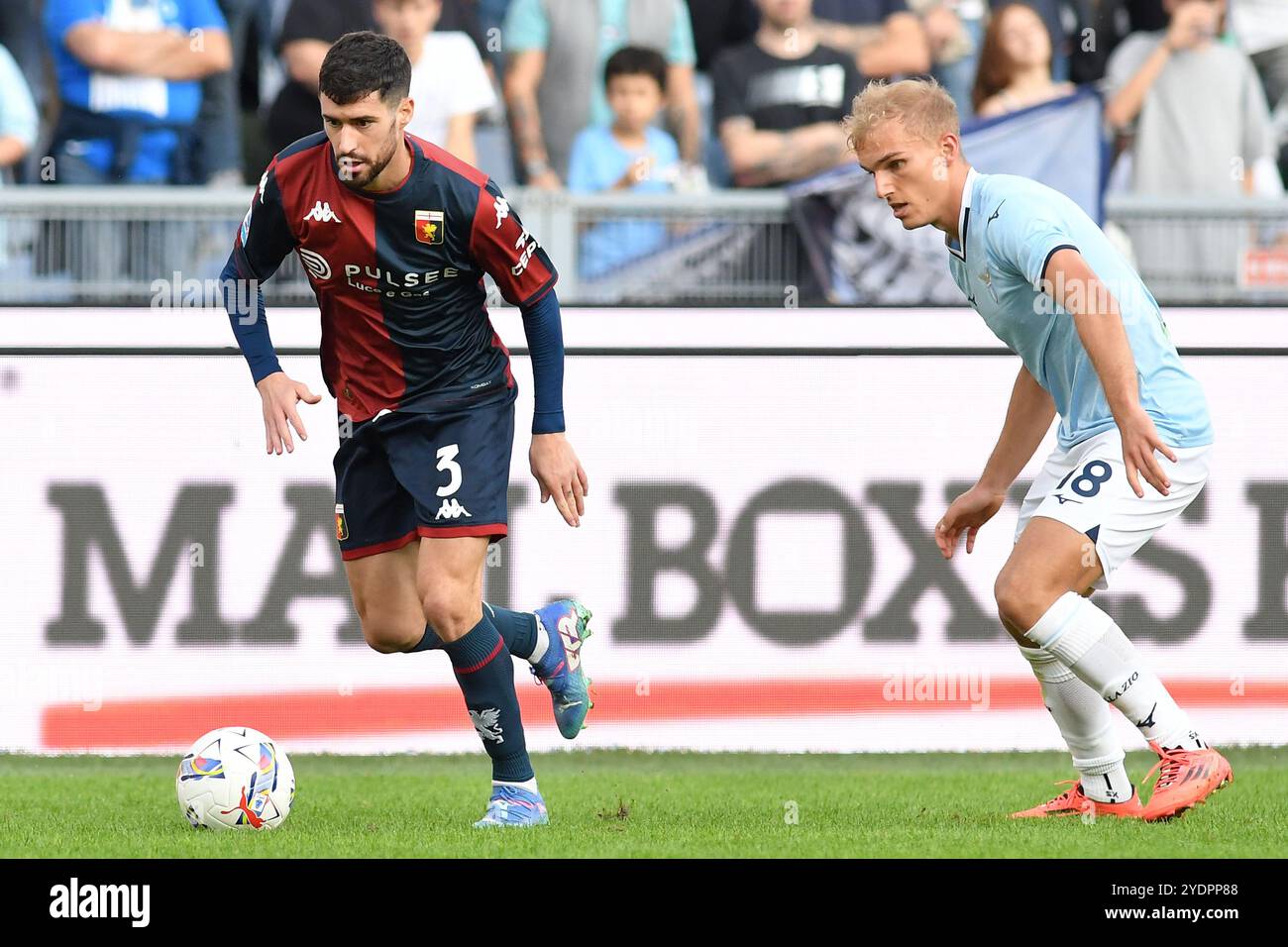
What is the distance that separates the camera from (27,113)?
9.13m

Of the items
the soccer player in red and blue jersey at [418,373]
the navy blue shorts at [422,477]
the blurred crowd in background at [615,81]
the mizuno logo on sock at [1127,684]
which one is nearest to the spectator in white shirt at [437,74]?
the blurred crowd in background at [615,81]

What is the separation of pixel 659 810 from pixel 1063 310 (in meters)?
2.10

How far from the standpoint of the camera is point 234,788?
5621mm

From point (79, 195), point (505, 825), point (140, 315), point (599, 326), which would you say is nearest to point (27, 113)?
point (79, 195)

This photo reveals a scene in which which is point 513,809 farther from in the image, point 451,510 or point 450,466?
point 450,466

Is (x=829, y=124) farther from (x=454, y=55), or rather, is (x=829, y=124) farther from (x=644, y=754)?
(x=644, y=754)

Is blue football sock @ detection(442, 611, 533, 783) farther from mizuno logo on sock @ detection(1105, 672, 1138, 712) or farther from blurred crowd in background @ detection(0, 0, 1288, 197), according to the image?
blurred crowd in background @ detection(0, 0, 1288, 197)

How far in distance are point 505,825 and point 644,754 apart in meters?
2.24

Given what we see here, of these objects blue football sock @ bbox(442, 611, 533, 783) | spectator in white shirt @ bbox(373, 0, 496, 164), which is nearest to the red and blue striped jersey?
blue football sock @ bbox(442, 611, 533, 783)

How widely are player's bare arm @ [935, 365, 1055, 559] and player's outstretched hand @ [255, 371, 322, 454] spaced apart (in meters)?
2.04

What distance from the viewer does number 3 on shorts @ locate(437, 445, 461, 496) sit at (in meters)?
5.71

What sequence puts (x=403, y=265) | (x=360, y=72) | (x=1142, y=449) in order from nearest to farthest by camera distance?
(x=1142, y=449) → (x=360, y=72) → (x=403, y=265)

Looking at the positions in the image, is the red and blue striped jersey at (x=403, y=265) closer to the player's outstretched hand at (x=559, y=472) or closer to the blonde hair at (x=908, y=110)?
the player's outstretched hand at (x=559, y=472)

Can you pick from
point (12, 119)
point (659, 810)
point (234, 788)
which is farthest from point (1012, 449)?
point (12, 119)
